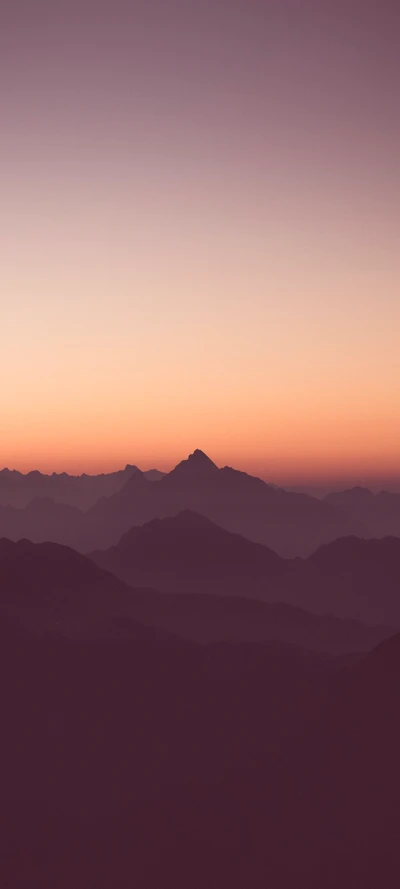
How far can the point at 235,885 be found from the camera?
13088 centimetres

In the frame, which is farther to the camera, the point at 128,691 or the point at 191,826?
the point at 128,691

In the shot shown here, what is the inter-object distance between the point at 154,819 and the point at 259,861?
19010 mm

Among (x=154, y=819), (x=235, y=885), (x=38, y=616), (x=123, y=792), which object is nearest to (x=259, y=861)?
(x=235, y=885)

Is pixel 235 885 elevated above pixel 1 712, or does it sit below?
below

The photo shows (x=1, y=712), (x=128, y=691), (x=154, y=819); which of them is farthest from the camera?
(x=128, y=691)

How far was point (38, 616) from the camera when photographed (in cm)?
19325

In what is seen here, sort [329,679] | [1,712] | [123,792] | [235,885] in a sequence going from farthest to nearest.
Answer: [329,679] < [1,712] < [123,792] < [235,885]

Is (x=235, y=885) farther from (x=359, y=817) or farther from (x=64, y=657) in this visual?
(x=64, y=657)

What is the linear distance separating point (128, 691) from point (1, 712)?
88.4 feet

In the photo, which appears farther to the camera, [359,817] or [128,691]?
[128,691]

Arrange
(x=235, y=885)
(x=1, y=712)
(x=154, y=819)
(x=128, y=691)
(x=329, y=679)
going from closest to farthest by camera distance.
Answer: (x=235, y=885)
(x=154, y=819)
(x=1, y=712)
(x=128, y=691)
(x=329, y=679)

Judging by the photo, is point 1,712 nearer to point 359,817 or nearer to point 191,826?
point 191,826

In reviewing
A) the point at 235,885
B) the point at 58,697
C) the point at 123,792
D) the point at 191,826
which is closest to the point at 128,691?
the point at 58,697

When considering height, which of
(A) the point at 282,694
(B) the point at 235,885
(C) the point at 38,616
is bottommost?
(B) the point at 235,885
